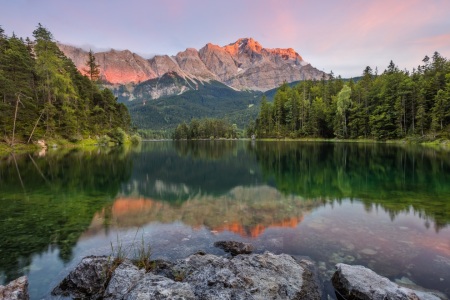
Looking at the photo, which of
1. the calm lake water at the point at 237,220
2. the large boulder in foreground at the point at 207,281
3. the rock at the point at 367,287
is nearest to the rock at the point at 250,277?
the large boulder in foreground at the point at 207,281

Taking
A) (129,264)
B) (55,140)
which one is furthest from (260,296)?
(55,140)

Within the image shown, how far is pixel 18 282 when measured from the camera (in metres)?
7.48

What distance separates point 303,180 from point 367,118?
9188 cm

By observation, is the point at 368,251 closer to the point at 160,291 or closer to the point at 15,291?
the point at 160,291

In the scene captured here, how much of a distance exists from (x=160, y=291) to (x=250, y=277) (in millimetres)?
2521

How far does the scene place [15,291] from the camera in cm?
716

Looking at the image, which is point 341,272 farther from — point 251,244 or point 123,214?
point 123,214

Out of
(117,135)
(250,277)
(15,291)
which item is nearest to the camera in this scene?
(15,291)

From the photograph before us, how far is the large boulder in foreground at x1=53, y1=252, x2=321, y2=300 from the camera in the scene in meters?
6.55

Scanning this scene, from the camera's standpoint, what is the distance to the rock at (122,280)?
7.05m

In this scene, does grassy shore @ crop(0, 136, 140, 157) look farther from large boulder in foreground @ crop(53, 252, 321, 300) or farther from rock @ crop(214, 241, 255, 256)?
rock @ crop(214, 241, 255, 256)

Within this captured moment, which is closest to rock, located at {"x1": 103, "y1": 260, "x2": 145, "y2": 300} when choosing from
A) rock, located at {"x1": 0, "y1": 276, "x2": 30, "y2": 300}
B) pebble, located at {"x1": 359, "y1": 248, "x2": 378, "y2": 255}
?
rock, located at {"x1": 0, "y1": 276, "x2": 30, "y2": 300}

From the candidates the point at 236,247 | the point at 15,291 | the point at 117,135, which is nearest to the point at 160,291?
the point at 15,291

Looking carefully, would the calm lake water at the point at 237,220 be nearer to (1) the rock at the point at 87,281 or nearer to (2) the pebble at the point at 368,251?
(2) the pebble at the point at 368,251
